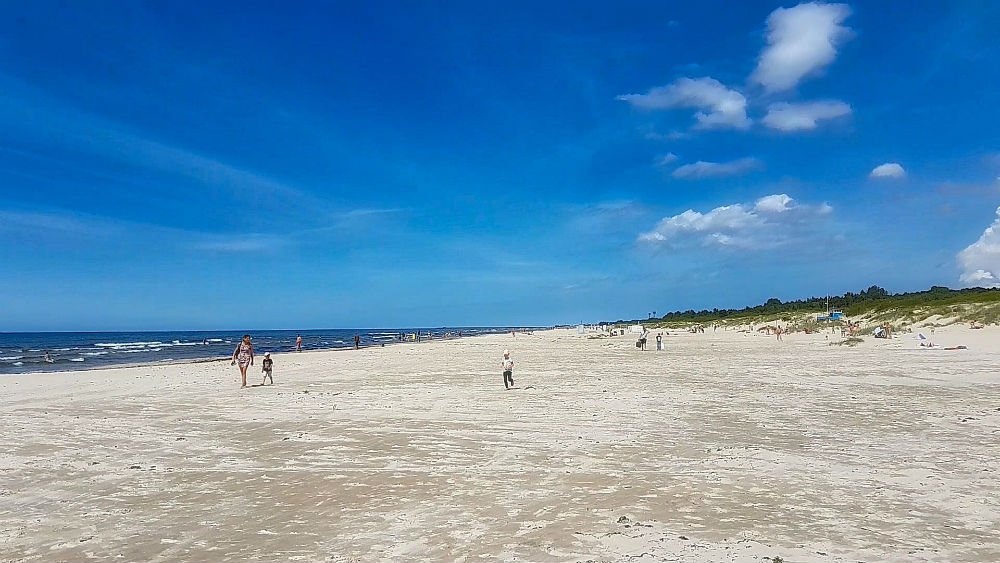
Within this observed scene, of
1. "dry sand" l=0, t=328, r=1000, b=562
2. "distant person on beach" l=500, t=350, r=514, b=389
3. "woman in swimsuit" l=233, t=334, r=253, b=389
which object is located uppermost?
"woman in swimsuit" l=233, t=334, r=253, b=389

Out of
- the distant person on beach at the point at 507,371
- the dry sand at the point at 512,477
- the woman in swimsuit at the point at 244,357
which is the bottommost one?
the dry sand at the point at 512,477

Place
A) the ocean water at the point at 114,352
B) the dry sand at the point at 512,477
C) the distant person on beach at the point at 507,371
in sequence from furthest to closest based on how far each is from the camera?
the ocean water at the point at 114,352, the distant person on beach at the point at 507,371, the dry sand at the point at 512,477

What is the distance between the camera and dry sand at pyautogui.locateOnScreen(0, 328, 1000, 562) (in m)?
5.86

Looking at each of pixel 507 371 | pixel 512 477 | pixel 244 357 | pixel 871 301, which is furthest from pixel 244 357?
pixel 871 301

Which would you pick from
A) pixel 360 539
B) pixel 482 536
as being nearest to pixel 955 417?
pixel 482 536

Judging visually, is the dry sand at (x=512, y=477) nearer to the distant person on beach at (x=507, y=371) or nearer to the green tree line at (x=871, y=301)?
the distant person on beach at (x=507, y=371)

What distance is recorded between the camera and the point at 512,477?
8.26m

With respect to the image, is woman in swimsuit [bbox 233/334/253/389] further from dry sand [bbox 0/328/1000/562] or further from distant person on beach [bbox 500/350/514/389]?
distant person on beach [bbox 500/350/514/389]

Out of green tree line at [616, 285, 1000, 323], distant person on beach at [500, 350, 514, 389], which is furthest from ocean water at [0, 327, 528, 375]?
green tree line at [616, 285, 1000, 323]

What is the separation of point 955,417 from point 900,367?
12.4 metres

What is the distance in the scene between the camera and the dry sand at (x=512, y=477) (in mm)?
5856

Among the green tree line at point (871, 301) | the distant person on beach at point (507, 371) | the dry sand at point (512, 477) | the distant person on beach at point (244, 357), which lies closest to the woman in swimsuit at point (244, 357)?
the distant person on beach at point (244, 357)

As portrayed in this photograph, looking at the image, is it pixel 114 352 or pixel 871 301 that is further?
pixel 871 301

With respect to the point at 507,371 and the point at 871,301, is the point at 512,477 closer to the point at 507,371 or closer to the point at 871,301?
the point at 507,371
